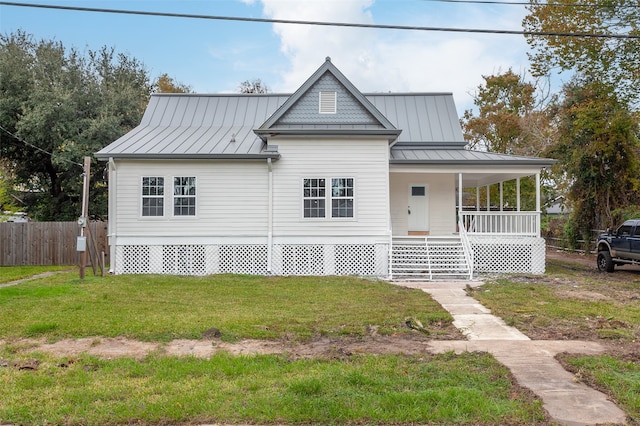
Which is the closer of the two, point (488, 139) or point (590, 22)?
point (590, 22)

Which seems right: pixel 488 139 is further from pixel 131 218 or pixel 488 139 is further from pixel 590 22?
pixel 131 218

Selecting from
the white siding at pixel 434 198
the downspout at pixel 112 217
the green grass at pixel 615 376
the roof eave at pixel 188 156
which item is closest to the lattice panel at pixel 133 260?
the downspout at pixel 112 217

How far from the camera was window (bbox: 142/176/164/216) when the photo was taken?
47.5 feet

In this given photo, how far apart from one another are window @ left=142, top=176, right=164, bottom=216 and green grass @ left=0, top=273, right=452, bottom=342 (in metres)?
2.53

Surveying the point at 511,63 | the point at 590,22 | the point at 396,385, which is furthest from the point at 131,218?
the point at 511,63

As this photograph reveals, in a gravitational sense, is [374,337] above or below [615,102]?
below

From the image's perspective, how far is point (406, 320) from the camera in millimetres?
7754

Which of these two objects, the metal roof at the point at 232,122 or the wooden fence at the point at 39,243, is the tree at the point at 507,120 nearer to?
the metal roof at the point at 232,122

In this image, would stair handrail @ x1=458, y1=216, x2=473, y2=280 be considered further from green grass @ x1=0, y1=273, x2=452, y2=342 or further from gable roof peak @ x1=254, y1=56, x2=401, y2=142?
gable roof peak @ x1=254, y1=56, x2=401, y2=142

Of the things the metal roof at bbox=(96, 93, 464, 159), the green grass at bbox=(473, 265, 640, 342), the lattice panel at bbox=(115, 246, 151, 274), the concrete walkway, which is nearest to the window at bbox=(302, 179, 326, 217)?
the metal roof at bbox=(96, 93, 464, 159)

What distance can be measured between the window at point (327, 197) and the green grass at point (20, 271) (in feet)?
29.4

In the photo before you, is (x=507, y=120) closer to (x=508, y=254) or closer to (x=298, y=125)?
(x=508, y=254)

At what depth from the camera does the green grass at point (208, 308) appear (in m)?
7.01

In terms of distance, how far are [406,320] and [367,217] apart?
274 inches
